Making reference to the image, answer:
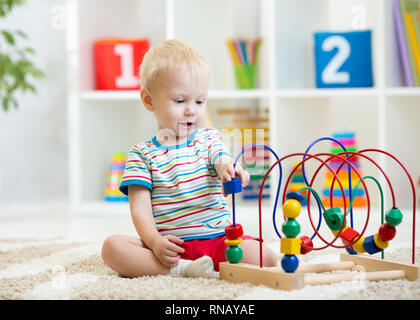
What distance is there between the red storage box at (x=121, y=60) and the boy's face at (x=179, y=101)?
1.08 metres

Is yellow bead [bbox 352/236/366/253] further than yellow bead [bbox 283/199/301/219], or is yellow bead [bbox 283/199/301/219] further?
yellow bead [bbox 352/236/366/253]

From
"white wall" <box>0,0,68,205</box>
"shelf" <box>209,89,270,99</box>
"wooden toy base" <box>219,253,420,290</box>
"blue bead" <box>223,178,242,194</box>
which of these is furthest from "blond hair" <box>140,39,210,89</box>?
"white wall" <box>0,0,68,205</box>

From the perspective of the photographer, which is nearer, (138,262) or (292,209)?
(292,209)

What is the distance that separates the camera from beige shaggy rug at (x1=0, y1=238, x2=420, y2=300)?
0.88 m

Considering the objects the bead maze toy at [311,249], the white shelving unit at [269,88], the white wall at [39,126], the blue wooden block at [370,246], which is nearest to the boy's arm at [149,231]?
the bead maze toy at [311,249]

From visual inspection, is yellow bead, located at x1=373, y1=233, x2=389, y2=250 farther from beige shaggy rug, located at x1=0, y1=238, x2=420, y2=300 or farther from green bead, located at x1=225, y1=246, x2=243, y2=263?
green bead, located at x1=225, y1=246, x2=243, y2=263

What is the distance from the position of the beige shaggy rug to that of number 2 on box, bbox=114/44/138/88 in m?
1.09

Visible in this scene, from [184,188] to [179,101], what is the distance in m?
0.18

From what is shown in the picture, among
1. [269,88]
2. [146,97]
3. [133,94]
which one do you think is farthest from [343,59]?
[146,97]

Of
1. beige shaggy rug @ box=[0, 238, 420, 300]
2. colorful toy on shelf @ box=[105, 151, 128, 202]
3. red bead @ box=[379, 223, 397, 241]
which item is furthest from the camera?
colorful toy on shelf @ box=[105, 151, 128, 202]

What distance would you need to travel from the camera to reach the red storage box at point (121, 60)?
2.26 metres

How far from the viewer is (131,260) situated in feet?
3.54

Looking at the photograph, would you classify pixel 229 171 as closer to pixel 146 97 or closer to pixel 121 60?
pixel 146 97

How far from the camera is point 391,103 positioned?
2.04 meters
